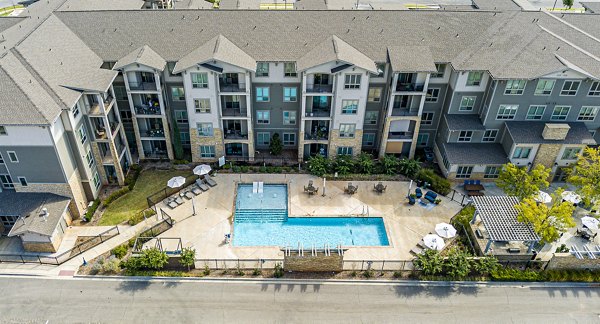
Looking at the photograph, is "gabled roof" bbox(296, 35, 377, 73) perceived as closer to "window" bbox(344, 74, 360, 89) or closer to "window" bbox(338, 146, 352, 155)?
"window" bbox(344, 74, 360, 89)

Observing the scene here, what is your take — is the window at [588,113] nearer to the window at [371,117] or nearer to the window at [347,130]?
the window at [371,117]

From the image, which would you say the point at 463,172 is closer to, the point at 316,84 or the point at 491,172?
the point at 491,172

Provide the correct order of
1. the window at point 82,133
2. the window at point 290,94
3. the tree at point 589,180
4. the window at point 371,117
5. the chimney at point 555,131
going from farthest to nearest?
the window at point 371,117 < the window at point 290,94 < the chimney at point 555,131 < the window at point 82,133 < the tree at point 589,180

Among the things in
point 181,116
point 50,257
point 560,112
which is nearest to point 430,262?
point 560,112

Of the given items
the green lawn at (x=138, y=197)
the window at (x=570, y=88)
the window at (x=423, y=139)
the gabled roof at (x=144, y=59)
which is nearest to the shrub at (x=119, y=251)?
the green lawn at (x=138, y=197)

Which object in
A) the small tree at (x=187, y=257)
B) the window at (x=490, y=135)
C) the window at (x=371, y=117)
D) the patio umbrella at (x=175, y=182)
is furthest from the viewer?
the window at (x=371, y=117)

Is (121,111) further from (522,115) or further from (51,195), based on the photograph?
(522,115)
